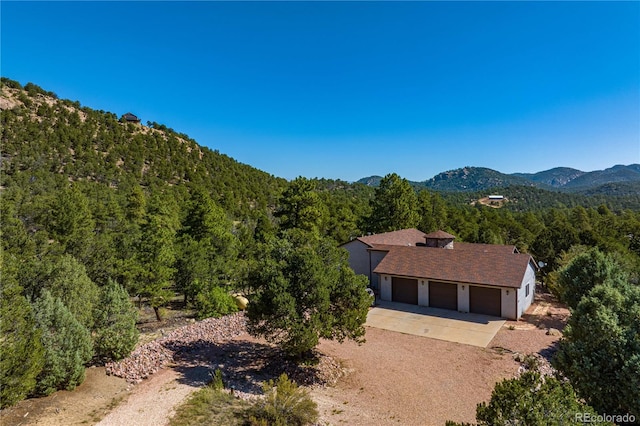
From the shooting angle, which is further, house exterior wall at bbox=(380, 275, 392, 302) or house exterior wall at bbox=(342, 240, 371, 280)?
house exterior wall at bbox=(342, 240, 371, 280)

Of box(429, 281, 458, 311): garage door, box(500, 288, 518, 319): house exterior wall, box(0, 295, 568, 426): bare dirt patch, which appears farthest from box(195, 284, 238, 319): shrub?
box(500, 288, 518, 319): house exterior wall

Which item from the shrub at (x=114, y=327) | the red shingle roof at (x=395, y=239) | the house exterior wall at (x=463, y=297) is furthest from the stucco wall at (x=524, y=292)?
the shrub at (x=114, y=327)

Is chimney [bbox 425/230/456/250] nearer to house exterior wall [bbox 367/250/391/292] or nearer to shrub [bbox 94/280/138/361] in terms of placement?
house exterior wall [bbox 367/250/391/292]

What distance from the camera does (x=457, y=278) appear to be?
22.1 metres

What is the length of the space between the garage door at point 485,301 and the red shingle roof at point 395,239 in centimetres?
878

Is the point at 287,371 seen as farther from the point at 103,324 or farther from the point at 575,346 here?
the point at 575,346

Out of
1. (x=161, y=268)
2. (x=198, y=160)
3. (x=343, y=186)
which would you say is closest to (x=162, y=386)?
(x=161, y=268)

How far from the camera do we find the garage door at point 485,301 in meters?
21.2

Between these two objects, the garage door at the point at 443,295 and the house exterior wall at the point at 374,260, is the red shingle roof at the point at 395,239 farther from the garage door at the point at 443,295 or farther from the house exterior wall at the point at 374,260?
the garage door at the point at 443,295

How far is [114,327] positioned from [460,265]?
63.9 ft

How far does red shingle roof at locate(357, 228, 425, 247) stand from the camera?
29531 mm

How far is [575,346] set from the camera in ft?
27.1

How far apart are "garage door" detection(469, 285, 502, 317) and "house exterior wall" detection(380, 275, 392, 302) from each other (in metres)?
5.36

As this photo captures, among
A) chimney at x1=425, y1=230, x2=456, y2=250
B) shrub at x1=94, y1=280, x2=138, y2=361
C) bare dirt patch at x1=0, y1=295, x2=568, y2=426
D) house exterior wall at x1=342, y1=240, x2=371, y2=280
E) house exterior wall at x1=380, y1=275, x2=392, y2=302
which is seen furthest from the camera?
house exterior wall at x1=342, y1=240, x2=371, y2=280
